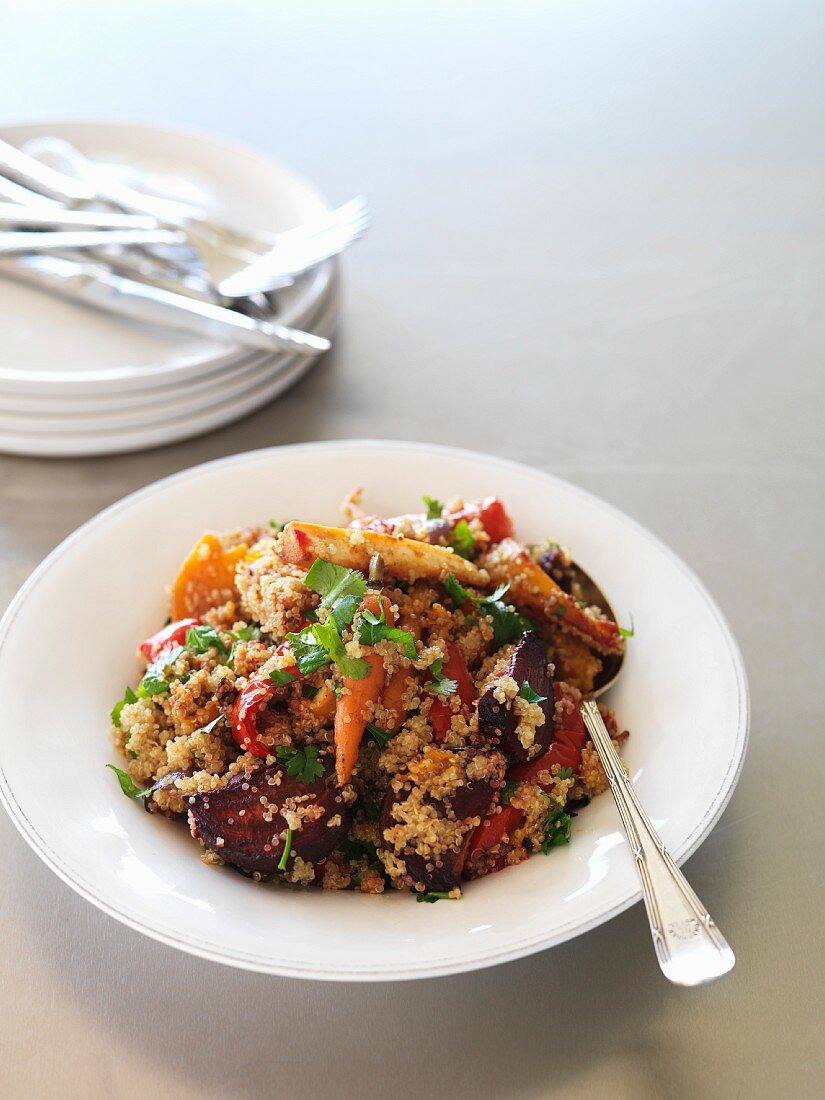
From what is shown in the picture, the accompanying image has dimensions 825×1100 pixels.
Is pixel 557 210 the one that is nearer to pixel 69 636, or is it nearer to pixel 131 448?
pixel 131 448

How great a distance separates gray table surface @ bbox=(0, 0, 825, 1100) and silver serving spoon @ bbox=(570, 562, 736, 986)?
0.63 feet

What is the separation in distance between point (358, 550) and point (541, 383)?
98 cm

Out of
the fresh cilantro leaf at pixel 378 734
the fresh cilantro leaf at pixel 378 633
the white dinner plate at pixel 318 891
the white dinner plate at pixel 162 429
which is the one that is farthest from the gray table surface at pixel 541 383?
the fresh cilantro leaf at pixel 378 633

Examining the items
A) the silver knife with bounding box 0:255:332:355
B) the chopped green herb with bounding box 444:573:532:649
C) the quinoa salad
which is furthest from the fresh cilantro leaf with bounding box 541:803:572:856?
the silver knife with bounding box 0:255:332:355

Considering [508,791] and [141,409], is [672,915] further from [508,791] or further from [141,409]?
[141,409]

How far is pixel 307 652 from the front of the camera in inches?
43.9

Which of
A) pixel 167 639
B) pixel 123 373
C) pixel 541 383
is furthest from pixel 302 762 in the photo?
pixel 541 383

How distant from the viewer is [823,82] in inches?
119

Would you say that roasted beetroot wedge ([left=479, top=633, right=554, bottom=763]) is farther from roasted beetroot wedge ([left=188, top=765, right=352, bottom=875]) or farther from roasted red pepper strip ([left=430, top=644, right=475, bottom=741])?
roasted beetroot wedge ([left=188, top=765, right=352, bottom=875])

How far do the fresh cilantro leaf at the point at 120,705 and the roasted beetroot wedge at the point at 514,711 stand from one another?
419 mm

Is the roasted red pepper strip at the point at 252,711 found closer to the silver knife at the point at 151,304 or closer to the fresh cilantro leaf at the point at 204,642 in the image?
the fresh cilantro leaf at the point at 204,642

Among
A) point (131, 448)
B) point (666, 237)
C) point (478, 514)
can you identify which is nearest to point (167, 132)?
point (131, 448)

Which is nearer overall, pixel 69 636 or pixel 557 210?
pixel 69 636

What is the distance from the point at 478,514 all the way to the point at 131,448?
72 centimetres
